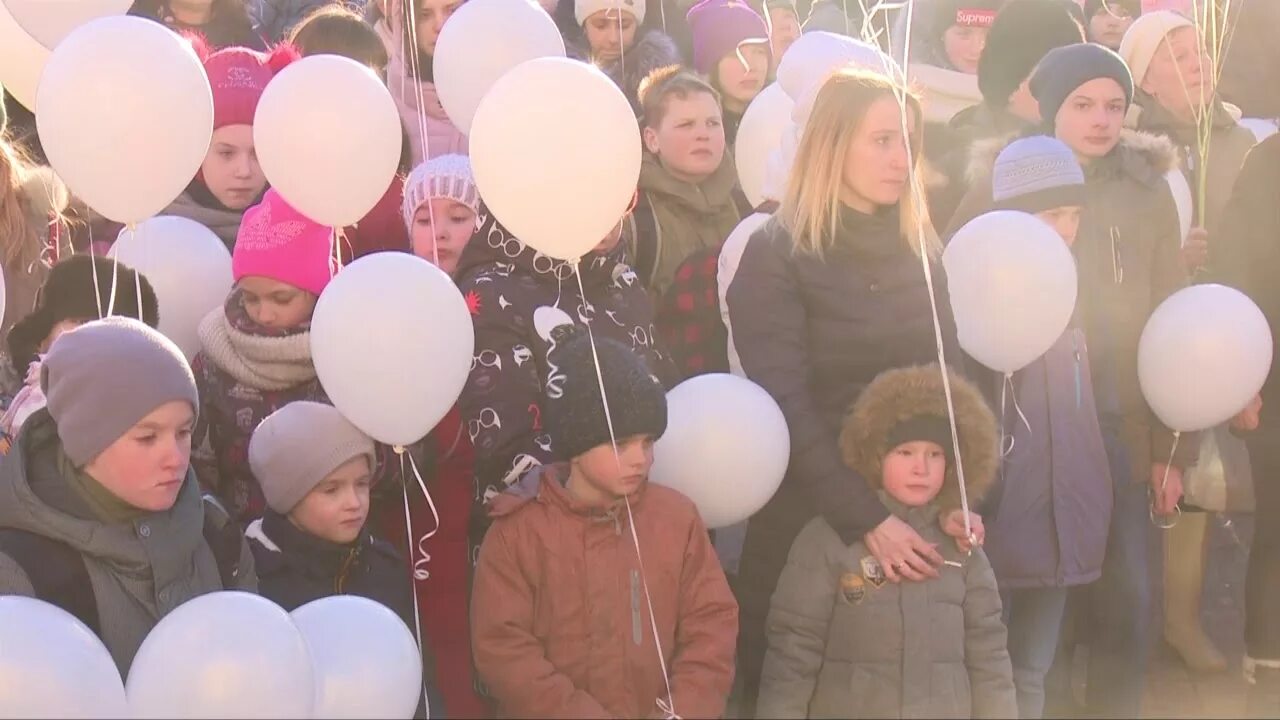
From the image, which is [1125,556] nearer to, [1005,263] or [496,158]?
[1005,263]

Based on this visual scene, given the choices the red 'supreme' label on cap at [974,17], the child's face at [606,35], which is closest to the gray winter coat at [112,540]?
the child's face at [606,35]

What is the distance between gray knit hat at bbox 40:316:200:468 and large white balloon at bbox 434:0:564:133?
1287 mm

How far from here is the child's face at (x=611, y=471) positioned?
3289 millimetres

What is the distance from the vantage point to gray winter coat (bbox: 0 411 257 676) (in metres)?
2.86

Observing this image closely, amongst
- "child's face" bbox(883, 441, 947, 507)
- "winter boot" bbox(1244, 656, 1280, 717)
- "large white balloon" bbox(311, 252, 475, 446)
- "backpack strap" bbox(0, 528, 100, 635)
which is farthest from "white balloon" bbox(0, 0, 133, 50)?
"winter boot" bbox(1244, 656, 1280, 717)

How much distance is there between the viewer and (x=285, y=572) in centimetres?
325

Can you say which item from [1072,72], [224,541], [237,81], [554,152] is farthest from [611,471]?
[1072,72]

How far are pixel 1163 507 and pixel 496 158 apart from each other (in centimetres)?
207

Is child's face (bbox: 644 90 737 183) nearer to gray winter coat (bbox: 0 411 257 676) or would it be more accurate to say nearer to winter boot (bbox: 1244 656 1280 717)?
gray winter coat (bbox: 0 411 257 676)

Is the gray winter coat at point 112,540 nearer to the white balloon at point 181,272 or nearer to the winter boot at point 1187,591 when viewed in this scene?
the white balloon at point 181,272

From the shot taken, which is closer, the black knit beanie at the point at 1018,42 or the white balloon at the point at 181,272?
the white balloon at the point at 181,272

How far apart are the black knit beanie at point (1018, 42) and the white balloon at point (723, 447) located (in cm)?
160

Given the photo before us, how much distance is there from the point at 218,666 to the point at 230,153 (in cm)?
165

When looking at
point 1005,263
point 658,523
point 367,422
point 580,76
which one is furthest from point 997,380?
point 367,422
